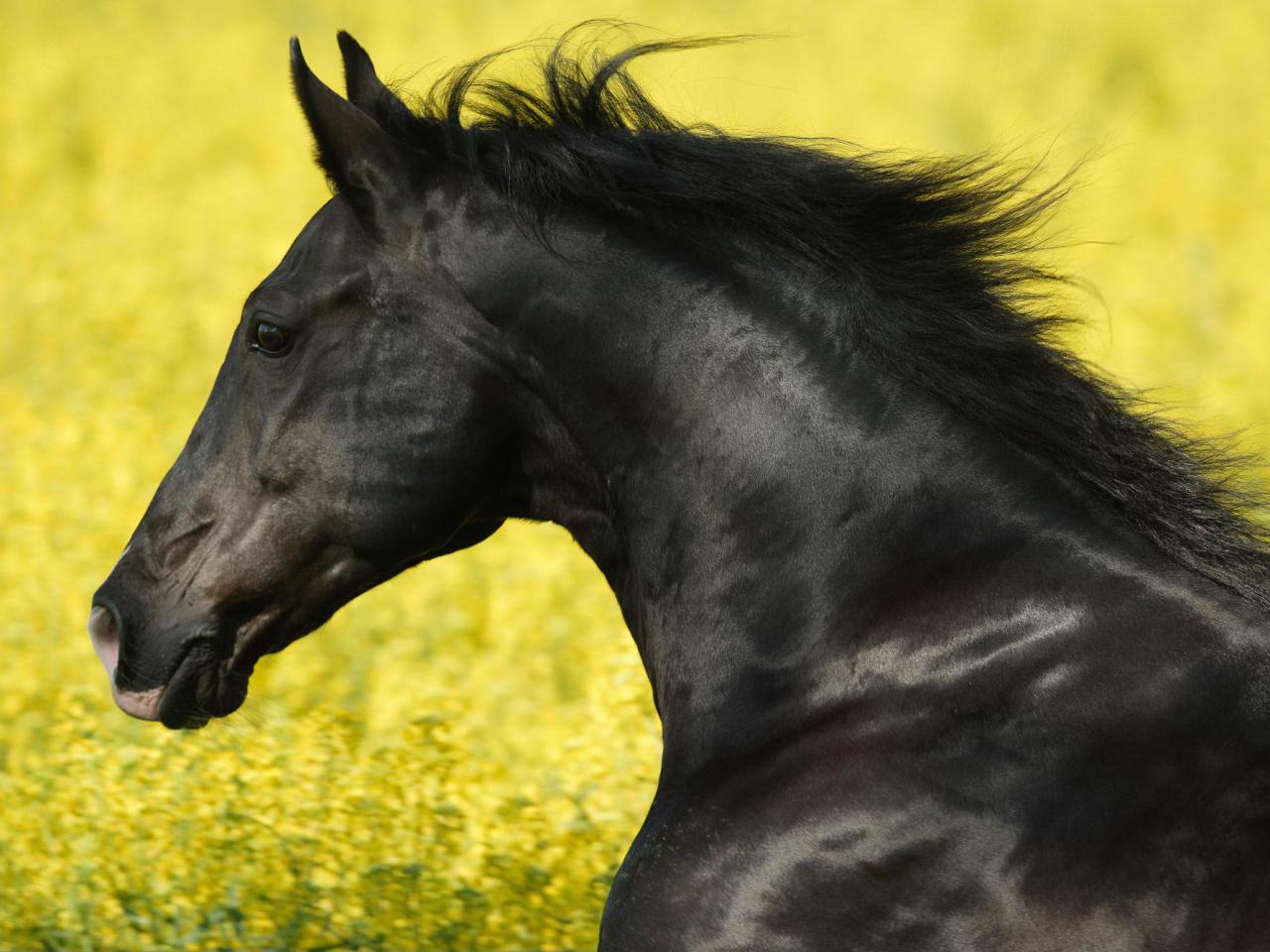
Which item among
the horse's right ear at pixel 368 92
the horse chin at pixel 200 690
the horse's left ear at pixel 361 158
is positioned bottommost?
the horse chin at pixel 200 690

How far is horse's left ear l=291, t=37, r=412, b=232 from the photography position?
2785 millimetres

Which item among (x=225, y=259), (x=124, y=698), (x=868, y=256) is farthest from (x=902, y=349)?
(x=225, y=259)

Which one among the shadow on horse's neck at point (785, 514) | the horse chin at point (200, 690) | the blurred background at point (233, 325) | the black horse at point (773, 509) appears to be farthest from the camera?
the blurred background at point (233, 325)

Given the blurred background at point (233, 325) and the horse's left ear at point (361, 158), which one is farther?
the blurred background at point (233, 325)

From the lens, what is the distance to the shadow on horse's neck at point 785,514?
252cm

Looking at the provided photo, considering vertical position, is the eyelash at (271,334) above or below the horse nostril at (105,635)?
above

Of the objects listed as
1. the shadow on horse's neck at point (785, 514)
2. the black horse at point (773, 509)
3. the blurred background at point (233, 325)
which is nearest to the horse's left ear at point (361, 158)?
Result: the black horse at point (773, 509)

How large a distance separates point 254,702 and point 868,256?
77.0 inches

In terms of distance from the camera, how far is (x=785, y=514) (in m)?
2.64

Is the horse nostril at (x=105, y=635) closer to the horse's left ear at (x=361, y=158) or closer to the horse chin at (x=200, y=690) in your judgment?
the horse chin at (x=200, y=690)

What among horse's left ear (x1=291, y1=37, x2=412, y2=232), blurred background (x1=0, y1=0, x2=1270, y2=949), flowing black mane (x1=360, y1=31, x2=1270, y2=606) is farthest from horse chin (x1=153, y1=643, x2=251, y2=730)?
flowing black mane (x1=360, y1=31, x2=1270, y2=606)

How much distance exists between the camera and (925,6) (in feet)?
65.7

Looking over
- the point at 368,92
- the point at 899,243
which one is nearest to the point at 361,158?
the point at 368,92

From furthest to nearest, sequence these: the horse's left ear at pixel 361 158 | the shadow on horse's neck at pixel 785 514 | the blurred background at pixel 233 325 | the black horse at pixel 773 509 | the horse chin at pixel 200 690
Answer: the blurred background at pixel 233 325 < the horse chin at pixel 200 690 < the horse's left ear at pixel 361 158 < the shadow on horse's neck at pixel 785 514 < the black horse at pixel 773 509
